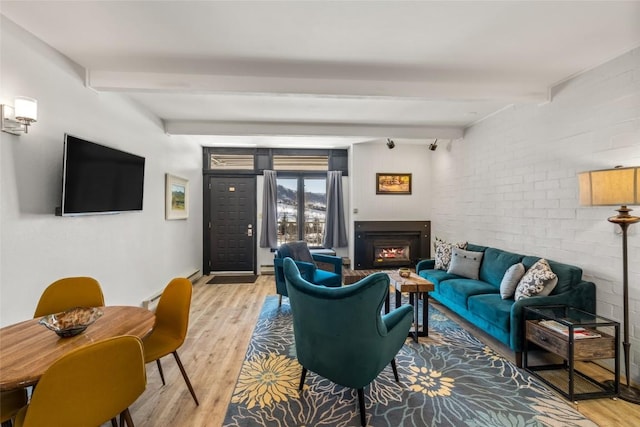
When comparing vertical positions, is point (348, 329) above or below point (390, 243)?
below

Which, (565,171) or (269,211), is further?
(269,211)

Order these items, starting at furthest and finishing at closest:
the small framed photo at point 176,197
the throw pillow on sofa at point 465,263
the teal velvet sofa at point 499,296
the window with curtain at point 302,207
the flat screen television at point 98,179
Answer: the window with curtain at point 302,207
the small framed photo at point 176,197
the throw pillow on sofa at point 465,263
the teal velvet sofa at point 499,296
the flat screen television at point 98,179

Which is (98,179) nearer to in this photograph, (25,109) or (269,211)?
(25,109)

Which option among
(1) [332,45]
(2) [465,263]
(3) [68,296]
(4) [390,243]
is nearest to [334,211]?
(4) [390,243]

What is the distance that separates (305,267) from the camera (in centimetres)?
368

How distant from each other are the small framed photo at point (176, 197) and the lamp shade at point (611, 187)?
489cm

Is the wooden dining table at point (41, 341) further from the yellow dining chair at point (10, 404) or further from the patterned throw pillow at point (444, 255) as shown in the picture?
the patterned throw pillow at point (444, 255)

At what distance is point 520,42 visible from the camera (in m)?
2.19

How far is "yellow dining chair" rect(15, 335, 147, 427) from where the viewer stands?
41.9 inches

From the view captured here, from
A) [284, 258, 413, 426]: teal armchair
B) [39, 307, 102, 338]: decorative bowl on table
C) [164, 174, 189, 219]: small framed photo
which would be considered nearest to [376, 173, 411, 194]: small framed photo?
[164, 174, 189, 219]: small framed photo

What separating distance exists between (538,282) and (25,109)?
4311 millimetres

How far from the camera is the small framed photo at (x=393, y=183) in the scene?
226 inches

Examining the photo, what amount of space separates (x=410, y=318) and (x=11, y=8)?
11.4 feet

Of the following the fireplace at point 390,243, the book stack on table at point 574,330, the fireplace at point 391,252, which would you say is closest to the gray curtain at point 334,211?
the fireplace at point 390,243
